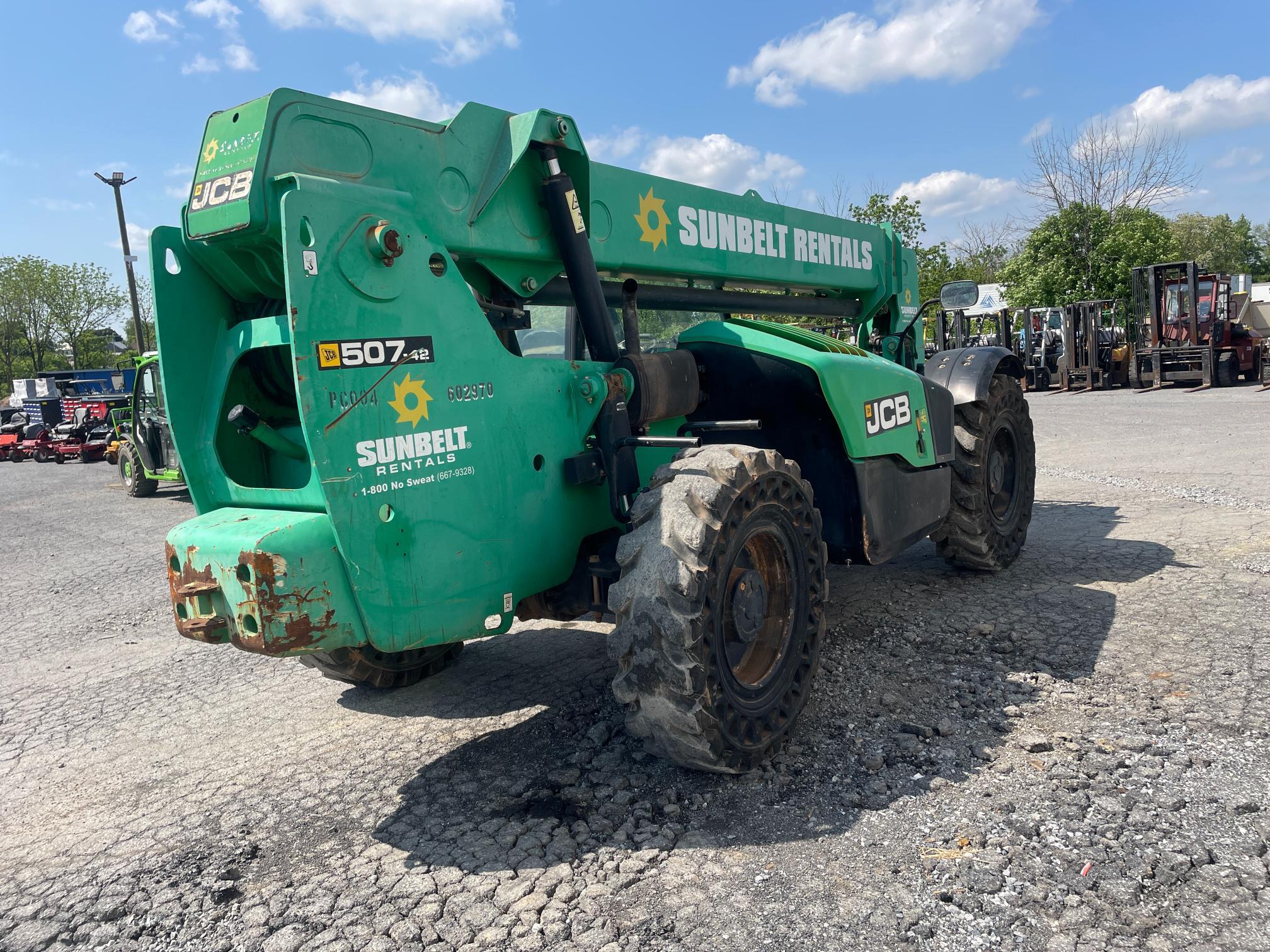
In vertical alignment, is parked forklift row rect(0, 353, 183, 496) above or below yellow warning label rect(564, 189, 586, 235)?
below

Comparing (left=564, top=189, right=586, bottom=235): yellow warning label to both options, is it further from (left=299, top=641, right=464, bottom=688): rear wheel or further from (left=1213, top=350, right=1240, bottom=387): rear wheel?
(left=1213, top=350, right=1240, bottom=387): rear wheel

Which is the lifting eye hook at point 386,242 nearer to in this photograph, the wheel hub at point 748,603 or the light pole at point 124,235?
the wheel hub at point 748,603

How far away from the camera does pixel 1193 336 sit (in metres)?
23.8

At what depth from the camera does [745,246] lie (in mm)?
5426

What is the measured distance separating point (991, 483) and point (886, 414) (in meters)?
2.07

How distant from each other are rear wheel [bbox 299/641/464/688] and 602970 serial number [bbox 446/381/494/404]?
1.42 m

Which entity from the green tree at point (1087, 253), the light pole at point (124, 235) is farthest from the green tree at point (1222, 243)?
the light pole at point (124, 235)

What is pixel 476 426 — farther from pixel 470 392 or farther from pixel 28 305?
pixel 28 305

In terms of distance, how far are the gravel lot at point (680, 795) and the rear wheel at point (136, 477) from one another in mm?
10212

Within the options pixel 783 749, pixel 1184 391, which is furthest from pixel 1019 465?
pixel 1184 391

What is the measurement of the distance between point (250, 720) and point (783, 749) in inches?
105

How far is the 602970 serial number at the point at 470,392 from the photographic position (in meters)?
3.37

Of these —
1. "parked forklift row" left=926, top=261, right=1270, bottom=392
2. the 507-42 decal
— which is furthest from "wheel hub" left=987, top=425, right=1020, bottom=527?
"parked forklift row" left=926, top=261, right=1270, bottom=392

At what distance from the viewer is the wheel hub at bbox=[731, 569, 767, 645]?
12.1ft
